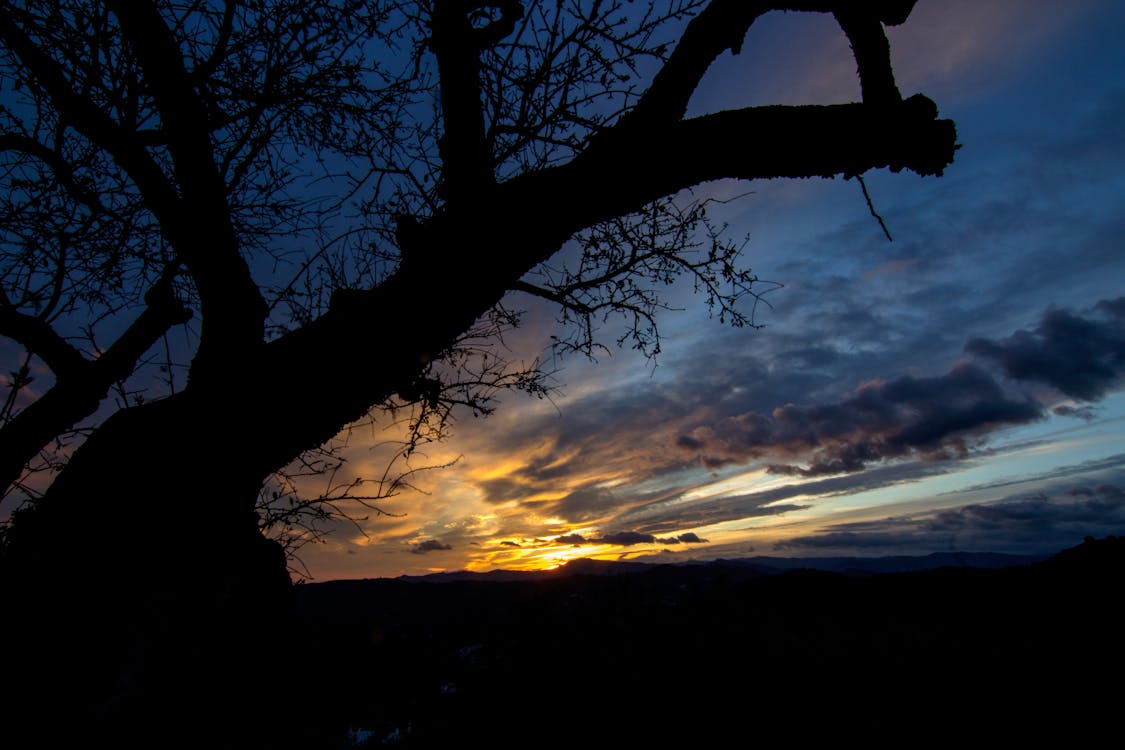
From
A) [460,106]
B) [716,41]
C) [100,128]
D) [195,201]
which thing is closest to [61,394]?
[100,128]

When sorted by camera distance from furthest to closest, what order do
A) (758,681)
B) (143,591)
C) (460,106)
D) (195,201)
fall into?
(758,681)
(460,106)
(195,201)
(143,591)

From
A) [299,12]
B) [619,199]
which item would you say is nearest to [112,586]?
[619,199]

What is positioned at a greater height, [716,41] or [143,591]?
[716,41]

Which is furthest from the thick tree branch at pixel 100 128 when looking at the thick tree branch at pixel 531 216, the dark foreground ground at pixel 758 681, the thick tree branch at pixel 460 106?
the dark foreground ground at pixel 758 681

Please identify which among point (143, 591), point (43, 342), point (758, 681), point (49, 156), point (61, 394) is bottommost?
point (758, 681)

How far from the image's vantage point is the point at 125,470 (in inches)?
72.0

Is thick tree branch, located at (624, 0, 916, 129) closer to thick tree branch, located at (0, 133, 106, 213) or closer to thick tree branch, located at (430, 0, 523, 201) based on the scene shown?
thick tree branch, located at (430, 0, 523, 201)

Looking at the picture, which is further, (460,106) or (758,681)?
(758,681)

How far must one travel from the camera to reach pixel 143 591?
69.0 inches

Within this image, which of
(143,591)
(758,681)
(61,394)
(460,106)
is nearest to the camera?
(143,591)

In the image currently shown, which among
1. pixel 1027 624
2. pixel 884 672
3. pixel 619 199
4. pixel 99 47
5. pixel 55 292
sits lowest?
pixel 1027 624

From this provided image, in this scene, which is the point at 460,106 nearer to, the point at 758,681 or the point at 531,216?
the point at 531,216

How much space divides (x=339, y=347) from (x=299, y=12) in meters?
3.38

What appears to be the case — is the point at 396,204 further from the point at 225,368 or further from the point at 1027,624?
the point at 1027,624
